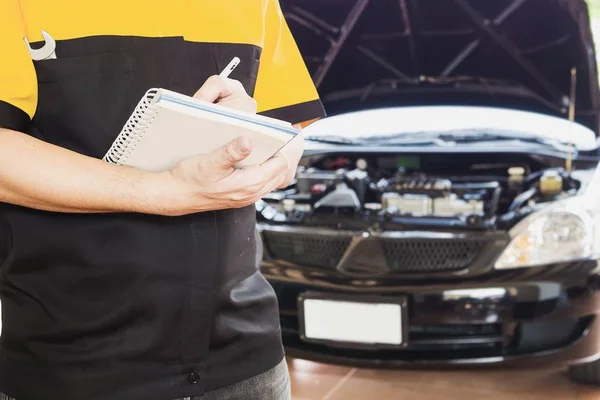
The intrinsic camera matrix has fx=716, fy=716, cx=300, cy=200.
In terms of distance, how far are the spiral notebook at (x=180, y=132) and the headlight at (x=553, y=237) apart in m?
1.43

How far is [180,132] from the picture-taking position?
2.55 feet

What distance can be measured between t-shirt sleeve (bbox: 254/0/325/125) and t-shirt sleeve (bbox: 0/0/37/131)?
36 cm

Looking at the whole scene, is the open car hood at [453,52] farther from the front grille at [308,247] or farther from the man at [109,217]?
the man at [109,217]

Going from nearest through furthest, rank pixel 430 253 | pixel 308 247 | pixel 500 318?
pixel 500 318
pixel 430 253
pixel 308 247

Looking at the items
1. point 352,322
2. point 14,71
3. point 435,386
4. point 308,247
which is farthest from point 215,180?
point 435,386

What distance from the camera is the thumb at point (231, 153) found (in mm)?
760

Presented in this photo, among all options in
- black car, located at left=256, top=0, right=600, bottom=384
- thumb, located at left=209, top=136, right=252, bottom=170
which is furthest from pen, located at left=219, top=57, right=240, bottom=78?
black car, located at left=256, top=0, right=600, bottom=384

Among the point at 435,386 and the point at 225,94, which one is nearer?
the point at 225,94

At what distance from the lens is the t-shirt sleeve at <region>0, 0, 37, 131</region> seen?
2.56 ft

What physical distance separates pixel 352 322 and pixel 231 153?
4.70 feet

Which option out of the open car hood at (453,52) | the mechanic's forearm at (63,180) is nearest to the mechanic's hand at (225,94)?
the mechanic's forearm at (63,180)

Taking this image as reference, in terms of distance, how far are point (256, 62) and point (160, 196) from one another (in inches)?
11.1

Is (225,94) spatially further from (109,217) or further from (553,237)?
(553,237)

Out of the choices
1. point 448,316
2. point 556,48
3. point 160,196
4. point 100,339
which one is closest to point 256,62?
point 160,196
